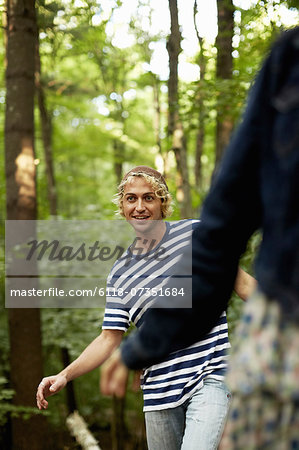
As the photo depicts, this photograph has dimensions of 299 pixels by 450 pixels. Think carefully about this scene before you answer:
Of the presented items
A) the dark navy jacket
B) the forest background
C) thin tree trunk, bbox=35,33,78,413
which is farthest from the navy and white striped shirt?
thin tree trunk, bbox=35,33,78,413

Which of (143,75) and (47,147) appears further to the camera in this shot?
(47,147)

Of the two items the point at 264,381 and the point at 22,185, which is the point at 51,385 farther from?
the point at 22,185

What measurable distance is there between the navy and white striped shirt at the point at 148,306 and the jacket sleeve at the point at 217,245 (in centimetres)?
156

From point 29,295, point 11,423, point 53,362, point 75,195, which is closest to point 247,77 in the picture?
point 29,295

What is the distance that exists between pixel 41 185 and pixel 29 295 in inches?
241

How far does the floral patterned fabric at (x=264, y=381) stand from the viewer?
1064 millimetres

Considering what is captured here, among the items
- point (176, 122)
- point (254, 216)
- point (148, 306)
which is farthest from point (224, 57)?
point (254, 216)

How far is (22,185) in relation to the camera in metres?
7.05

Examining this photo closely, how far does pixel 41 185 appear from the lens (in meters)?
13.1

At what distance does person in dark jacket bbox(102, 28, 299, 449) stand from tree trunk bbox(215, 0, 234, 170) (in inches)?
203

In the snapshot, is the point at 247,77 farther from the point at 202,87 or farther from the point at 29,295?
the point at 29,295

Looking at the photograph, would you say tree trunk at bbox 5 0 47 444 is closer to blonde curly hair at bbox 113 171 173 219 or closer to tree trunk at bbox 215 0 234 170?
tree trunk at bbox 215 0 234 170

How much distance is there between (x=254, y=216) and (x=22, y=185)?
6.12 metres

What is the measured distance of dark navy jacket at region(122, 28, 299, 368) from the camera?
1.08 m
